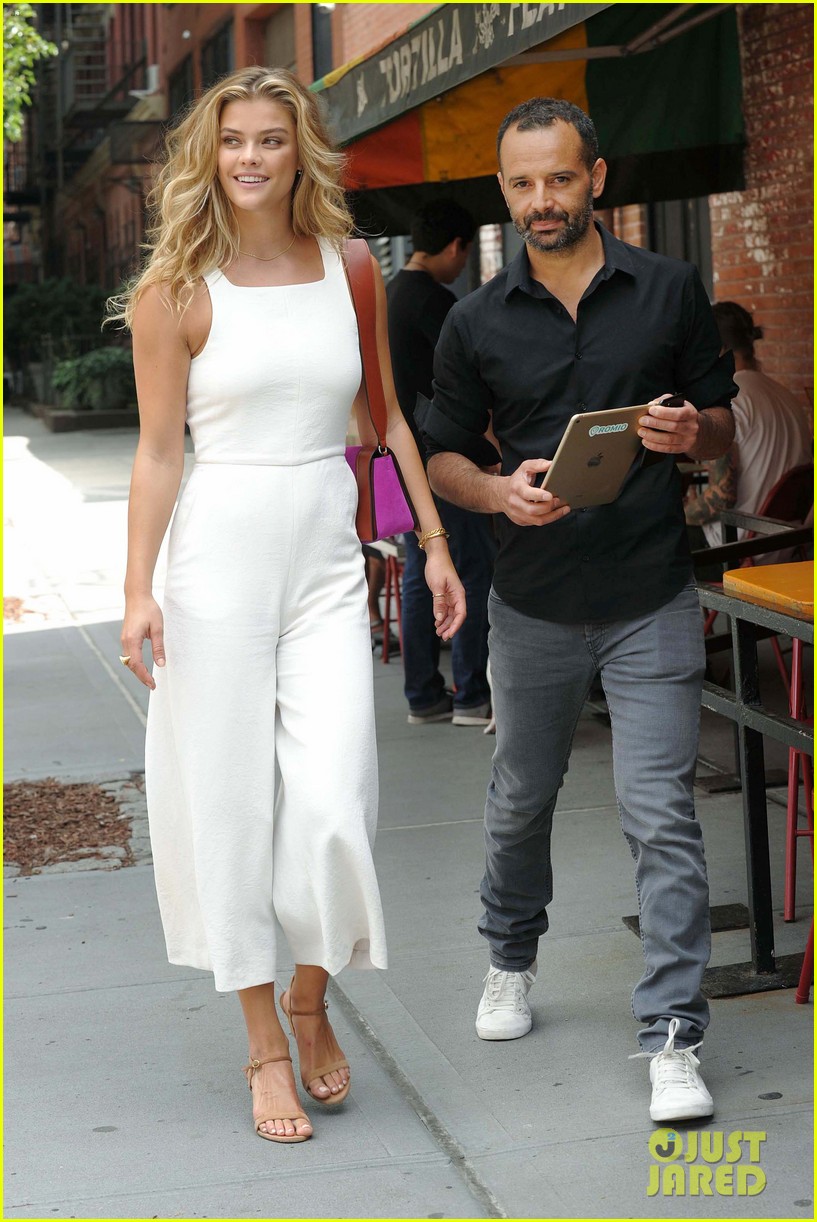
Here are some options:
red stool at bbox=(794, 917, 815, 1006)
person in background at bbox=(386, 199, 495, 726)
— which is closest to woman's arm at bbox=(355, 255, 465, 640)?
red stool at bbox=(794, 917, 815, 1006)

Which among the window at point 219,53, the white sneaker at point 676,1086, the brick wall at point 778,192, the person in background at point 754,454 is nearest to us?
the white sneaker at point 676,1086

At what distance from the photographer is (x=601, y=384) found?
3.43m

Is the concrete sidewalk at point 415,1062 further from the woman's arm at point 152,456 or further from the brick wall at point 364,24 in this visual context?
the brick wall at point 364,24

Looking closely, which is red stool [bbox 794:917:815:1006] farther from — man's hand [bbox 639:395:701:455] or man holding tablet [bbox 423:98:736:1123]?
man's hand [bbox 639:395:701:455]

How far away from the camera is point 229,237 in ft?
11.0

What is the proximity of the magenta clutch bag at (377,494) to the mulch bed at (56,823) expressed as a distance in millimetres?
2370

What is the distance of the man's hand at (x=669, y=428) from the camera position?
10.5 ft

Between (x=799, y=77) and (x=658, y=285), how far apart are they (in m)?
5.01

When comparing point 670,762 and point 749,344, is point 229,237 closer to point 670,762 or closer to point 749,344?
point 670,762

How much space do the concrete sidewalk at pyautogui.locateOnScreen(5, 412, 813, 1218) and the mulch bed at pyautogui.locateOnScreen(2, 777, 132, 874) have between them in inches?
8.1

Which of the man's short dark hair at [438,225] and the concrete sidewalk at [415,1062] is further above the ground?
the man's short dark hair at [438,225]

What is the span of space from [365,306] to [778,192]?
207 inches

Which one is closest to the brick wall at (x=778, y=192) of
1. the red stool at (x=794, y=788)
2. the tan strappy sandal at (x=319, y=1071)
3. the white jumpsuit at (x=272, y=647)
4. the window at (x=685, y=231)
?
the window at (x=685, y=231)

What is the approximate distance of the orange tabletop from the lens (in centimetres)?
354
